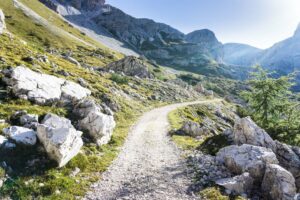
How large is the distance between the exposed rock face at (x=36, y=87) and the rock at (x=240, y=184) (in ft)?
75.4

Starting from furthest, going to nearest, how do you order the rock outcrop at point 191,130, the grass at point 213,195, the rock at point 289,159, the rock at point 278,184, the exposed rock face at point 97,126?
the rock outcrop at point 191,130, the exposed rock face at point 97,126, the rock at point 289,159, the rock at point 278,184, the grass at point 213,195

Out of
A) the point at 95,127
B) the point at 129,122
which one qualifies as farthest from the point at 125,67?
the point at 95,127

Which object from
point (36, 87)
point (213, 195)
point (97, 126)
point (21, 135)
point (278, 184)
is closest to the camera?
point (213, 195)

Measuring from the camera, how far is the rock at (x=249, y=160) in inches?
803

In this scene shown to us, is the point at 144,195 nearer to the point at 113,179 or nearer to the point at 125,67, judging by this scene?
the point at 113,179

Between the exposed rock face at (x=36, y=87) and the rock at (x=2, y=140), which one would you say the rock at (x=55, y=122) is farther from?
the exposed rock face at (x=36, y=87)

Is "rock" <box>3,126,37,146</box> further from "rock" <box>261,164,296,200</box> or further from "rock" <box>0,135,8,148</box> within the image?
"rock" <box>261,164,296,200</box>

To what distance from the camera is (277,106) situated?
1737 inches

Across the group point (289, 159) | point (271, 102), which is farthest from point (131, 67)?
point (289, 159)

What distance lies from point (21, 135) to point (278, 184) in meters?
18.3

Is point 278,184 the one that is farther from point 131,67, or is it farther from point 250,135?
point 131,67

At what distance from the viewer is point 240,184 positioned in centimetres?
1869

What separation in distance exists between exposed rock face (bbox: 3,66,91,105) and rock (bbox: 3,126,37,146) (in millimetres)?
11166

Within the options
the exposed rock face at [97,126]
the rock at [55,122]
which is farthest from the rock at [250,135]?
the rock at [55,122]
